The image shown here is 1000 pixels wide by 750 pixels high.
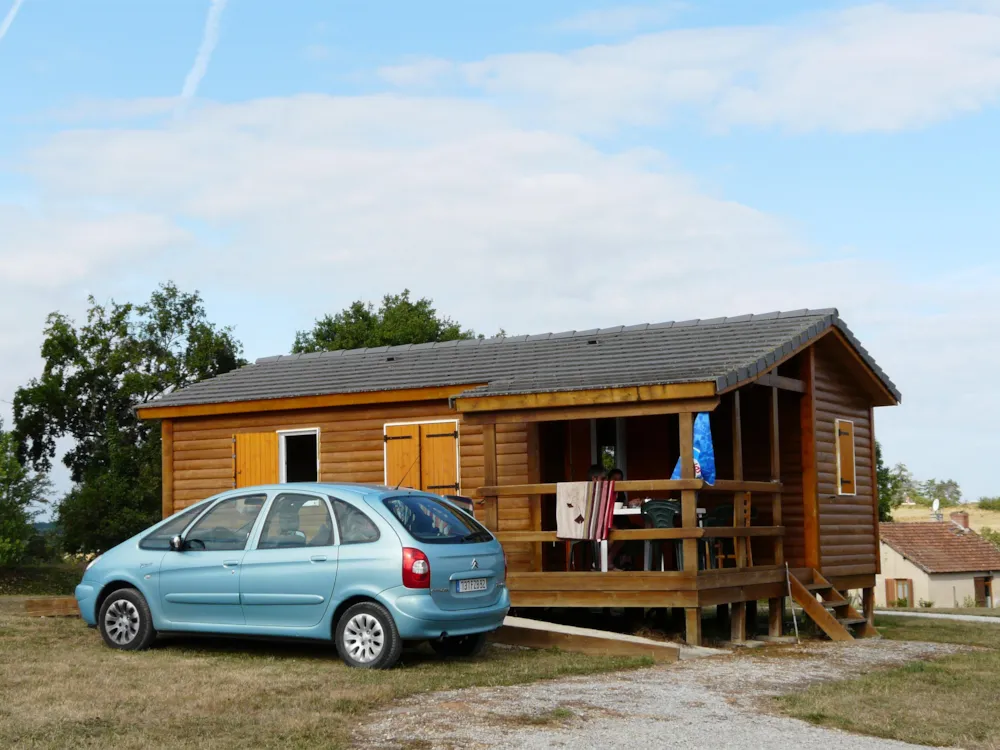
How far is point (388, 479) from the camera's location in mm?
17672

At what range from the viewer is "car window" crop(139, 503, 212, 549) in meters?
11.6

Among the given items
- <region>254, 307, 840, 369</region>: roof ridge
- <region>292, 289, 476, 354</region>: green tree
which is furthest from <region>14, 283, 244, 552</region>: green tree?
<region>254, 307, 840, 369</region>: roof ridge

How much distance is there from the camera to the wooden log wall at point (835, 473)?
17.6m

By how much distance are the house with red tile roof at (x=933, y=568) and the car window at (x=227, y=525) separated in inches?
1523

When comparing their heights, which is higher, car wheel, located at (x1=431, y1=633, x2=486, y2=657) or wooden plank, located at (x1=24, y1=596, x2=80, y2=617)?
wooden plank, located at (x1=24, y1=596, x2=80, y2=617)

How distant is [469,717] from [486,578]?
281 centimetres

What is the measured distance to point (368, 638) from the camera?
1038cm

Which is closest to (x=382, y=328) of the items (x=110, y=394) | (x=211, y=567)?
(x=110, y=394)

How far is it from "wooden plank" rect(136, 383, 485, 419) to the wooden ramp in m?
4.57

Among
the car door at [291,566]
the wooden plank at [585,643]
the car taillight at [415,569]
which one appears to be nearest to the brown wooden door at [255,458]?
the wooden plank at [585,643]

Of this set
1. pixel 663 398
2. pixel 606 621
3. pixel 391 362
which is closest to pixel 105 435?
pixel 391 362

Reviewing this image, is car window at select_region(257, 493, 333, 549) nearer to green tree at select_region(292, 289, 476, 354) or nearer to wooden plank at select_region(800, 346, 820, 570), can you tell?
wooden plank at select_region(800, 346, 820, 570)

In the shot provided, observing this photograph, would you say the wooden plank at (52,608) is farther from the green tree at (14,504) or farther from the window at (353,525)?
the green tree at (14,504)

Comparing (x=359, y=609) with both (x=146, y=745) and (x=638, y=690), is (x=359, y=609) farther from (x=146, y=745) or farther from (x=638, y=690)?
(x=146, y=745)
